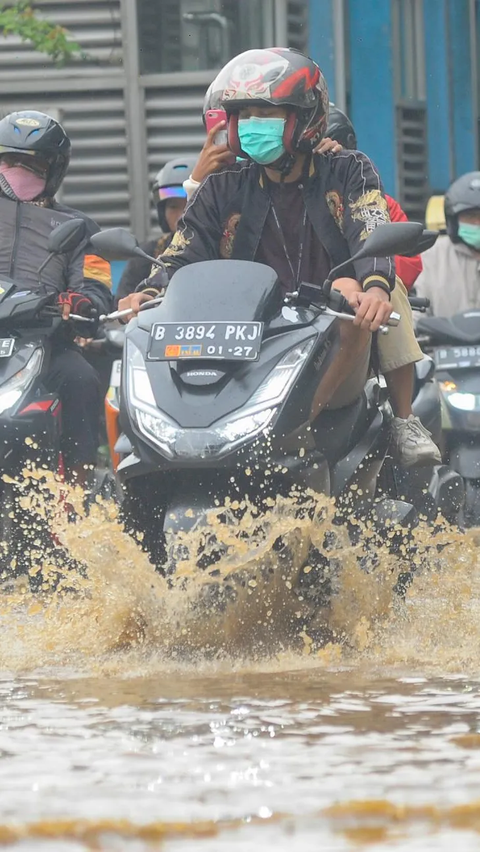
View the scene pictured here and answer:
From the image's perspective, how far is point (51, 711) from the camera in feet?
14.5

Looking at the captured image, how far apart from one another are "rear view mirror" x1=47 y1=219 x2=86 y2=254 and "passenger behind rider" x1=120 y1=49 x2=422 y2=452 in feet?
3.89

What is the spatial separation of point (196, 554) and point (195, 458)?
0.26 metres

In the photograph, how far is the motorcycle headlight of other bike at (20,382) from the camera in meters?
7.49

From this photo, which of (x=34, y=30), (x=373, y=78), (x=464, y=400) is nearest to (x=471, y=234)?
(x=464, y=400)

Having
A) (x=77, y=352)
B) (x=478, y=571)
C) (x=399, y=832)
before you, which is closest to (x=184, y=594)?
(x=399, y=832)

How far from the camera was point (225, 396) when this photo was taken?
5.04m

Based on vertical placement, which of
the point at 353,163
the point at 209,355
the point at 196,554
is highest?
the point at 353,163

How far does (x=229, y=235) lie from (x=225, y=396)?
104 cm

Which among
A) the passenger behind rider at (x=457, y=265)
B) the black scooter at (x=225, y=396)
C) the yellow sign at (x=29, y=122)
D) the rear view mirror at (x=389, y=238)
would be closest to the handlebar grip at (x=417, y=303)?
the black scooter at (x=225, y=396)

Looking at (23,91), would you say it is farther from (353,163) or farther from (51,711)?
(51,711)

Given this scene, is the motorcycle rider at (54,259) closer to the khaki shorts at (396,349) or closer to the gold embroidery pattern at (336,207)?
the khaki shorts at (396,349)

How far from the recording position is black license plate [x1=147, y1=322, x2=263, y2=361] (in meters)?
5.09

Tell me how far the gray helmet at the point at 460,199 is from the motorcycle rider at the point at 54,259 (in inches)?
104

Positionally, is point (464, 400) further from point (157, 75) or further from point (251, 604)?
point (157, 75)
